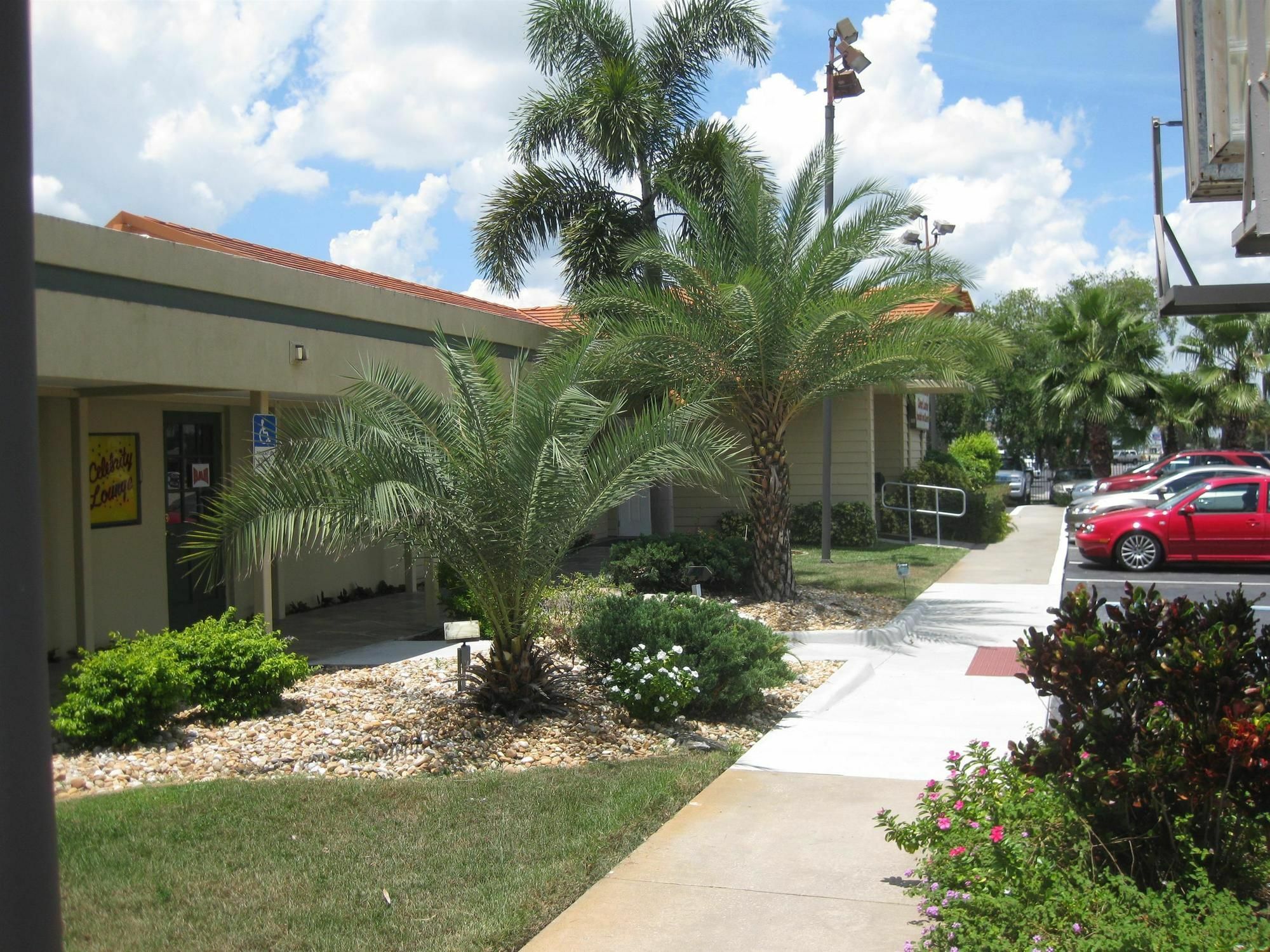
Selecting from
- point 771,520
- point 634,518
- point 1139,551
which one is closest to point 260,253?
point 771,520

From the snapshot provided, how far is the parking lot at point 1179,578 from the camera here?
51.2 feet

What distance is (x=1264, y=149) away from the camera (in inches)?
136

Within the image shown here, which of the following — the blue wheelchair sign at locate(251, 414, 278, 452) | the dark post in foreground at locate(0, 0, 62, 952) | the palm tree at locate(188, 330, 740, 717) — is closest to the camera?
the dark post in foreground at locate(0, 0, 62, 952)

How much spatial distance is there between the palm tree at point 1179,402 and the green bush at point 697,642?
87.3 ft

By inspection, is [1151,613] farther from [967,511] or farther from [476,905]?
[967,511]

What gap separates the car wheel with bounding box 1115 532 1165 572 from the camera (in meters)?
17.9

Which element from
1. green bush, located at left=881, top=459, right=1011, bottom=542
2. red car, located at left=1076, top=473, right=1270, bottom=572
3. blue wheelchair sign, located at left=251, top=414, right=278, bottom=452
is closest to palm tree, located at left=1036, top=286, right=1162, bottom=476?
green bush, located at left=881, top=459, right=1011, bottom=542

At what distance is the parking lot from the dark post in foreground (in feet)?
46.9

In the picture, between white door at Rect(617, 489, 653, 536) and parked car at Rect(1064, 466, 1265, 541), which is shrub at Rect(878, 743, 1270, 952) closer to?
parked car at Rect(1064, 466, 1265, 541)

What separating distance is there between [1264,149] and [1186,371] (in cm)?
3298

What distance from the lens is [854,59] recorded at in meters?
17.6

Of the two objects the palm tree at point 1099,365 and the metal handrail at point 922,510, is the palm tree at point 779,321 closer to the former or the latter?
the metal handrail at point 922,510

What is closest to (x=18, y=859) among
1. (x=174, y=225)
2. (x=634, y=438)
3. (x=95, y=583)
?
(x=634, y=438)

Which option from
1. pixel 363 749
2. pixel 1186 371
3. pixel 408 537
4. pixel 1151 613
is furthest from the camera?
pixel 1186 371
